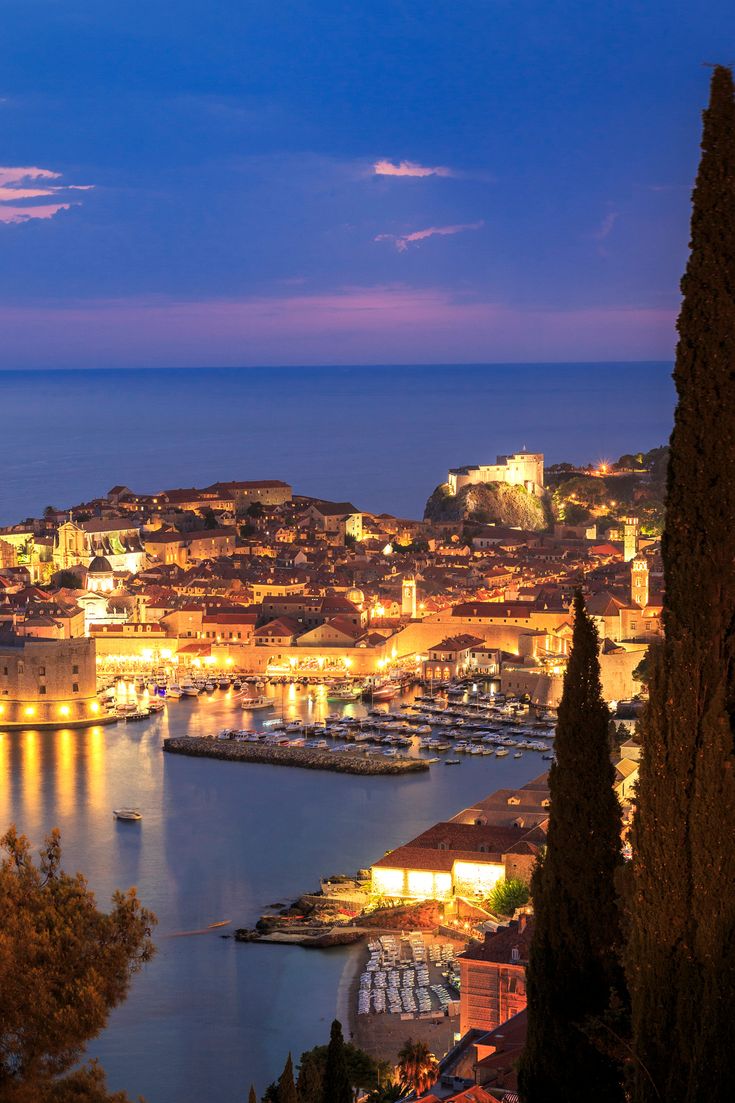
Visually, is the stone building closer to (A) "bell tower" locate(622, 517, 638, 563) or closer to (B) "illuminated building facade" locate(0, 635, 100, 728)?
(B) "illuminated building facade" locate(0, 635, 100, 728)

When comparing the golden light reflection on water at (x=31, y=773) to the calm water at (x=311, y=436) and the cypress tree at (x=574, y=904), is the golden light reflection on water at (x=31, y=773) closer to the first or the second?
the cypress tree at (x=574, y=904)

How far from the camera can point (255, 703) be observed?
700 inches

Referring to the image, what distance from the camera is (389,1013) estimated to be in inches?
307

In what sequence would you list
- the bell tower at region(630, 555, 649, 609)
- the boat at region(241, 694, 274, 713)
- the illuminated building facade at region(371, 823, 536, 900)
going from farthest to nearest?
the bell tower at region(630, 555, 649, 609) → the boat at region(241, 694, 274, 713) → the illuminated building facade at region(371, 823, 536, 900)

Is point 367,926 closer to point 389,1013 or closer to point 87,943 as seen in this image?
point 389,1013

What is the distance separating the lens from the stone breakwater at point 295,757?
14.2 m

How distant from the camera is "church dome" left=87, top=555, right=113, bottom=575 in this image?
24297 mm

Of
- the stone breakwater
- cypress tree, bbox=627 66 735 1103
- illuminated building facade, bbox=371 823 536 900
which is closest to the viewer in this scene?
cypress tree, bbox=627 66 735 1103

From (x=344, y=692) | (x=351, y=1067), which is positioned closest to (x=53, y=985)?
(x=351, y=1067)

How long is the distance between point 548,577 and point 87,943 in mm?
19632

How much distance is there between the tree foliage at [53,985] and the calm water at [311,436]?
23.3 meters

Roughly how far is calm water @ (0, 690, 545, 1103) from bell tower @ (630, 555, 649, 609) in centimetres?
412

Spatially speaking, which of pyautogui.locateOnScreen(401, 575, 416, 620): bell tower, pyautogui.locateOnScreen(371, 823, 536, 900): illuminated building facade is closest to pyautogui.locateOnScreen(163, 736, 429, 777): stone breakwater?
pyautogui.locateOnScreen(371, 823, 536, 900): illuminated building facade

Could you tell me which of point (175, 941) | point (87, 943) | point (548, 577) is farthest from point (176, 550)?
point (87, 943)
